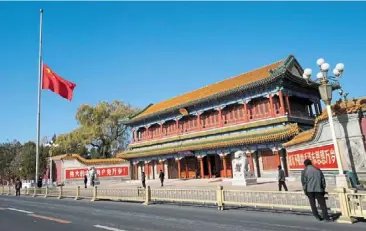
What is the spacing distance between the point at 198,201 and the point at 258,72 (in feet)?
60.8

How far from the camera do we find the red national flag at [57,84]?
22.9m

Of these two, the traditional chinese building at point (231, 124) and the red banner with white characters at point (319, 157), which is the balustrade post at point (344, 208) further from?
the traditional chinese building at point (231, 124)

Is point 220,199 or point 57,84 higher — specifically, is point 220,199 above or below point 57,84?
below

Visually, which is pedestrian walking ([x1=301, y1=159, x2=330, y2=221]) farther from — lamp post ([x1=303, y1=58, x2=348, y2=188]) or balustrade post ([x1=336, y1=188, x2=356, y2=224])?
lamp post ([x1=303, y1=58, x2=348, y2=188])

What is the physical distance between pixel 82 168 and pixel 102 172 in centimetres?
265

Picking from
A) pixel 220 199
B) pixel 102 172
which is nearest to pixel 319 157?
pixel 220 199

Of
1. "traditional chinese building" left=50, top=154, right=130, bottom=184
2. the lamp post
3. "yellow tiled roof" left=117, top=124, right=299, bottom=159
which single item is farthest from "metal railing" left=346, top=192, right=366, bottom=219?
"traditional chinese building" left=50, top=154, right=130, bottom=184

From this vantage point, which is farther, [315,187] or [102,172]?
[102,172]

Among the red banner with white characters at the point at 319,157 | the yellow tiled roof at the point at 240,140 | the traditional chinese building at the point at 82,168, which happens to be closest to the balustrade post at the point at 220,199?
the red banner with white characters at the point at 319,157

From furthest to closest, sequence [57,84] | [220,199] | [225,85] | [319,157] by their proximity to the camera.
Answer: [225,85] < [57,84] < [319,157] < [220,199]

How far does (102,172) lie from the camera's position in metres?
37.8

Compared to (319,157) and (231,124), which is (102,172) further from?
(319,157)

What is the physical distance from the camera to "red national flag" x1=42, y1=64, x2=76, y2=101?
22906 mm

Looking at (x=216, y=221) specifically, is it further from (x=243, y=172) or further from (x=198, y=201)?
(x=243, y=172)
